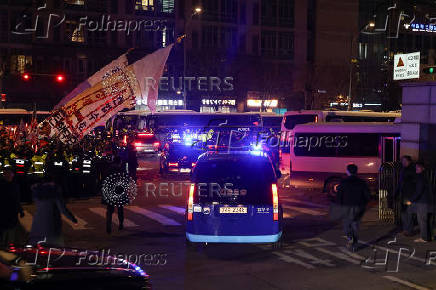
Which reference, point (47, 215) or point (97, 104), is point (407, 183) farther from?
point (97, 104)

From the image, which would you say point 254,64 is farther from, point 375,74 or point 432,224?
point 432,224

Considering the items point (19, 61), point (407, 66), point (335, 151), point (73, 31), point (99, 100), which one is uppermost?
point (73, 31)

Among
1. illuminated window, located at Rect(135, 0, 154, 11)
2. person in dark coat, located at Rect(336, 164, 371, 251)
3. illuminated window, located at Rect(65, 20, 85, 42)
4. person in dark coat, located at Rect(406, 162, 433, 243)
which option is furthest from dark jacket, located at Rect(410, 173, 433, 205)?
illuminated window, located at Rect(135, 0, 154, 11)

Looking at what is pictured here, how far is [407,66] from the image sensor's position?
52.5 ft

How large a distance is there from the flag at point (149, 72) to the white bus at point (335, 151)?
5.39 metres

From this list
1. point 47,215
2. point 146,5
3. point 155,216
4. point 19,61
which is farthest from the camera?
point 146,5

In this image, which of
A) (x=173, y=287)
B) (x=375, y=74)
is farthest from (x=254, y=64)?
(x=173, y=287)

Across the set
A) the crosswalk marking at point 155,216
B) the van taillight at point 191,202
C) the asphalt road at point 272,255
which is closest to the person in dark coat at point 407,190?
the asphalt road at point 272,255

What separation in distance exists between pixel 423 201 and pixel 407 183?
57 centimetres

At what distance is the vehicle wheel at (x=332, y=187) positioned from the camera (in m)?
20.7

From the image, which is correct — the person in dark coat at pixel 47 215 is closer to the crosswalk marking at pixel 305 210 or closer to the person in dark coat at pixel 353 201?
the person in dark coat at pixel 353 201

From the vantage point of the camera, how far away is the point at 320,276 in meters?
10.0

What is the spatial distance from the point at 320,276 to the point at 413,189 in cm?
426

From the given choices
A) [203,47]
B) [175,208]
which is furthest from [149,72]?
[203,47]
